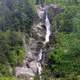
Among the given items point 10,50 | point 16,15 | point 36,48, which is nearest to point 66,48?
point 36,48

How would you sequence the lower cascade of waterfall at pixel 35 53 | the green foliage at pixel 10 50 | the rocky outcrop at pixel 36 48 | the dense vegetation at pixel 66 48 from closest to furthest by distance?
the green foliage at pixel 10 50
the lower cascade of waterfall at pixel 35 53
the rocky outcrop at pixel 36 48
the dense vegetation at pixel 66 48

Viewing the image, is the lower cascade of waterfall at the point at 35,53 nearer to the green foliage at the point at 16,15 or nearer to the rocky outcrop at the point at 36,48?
the rocky outcrop at the point at 36,48

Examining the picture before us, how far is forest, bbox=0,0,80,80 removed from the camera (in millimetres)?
31078

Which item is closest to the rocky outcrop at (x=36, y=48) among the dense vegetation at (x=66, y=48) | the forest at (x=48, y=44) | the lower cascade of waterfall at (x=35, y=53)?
the lower cascade of waterfall at (x=35, y=53)

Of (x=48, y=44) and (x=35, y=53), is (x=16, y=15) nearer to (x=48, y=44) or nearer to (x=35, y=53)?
(x=48, y=44)

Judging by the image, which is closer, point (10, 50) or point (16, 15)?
point (10, 50)

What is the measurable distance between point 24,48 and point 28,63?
239 cm

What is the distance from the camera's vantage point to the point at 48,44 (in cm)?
3872

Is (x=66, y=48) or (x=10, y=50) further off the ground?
(x=10, y=50)

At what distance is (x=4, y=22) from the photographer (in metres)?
37.7

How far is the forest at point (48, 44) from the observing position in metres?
31.1

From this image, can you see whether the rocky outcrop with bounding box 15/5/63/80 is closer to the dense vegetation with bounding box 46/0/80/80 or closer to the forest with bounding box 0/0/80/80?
the forest with bounding box 0/0/80/80

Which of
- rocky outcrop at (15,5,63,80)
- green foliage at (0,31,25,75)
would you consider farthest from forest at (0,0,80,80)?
rocky outcrop at (15,5,63,80)

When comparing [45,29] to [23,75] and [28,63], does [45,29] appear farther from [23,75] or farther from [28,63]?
[23,75]
